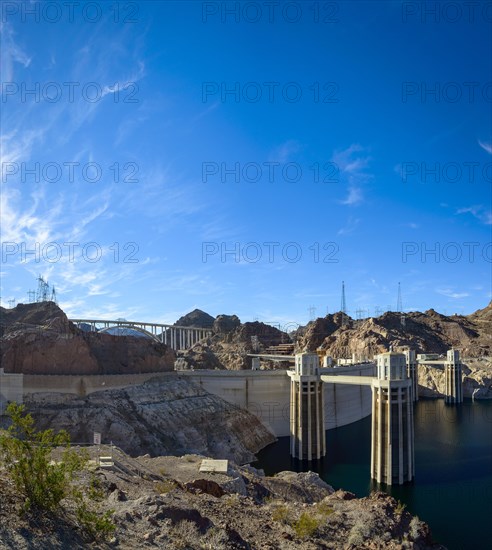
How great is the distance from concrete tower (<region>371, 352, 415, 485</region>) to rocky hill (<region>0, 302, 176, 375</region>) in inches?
1048

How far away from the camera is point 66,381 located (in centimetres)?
4444

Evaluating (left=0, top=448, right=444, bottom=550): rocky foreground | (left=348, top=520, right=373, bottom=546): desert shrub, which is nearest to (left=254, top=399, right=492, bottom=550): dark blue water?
(left=0, top=448, right=444, bottom=550): rocky foreground

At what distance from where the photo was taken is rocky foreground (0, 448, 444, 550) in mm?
9922

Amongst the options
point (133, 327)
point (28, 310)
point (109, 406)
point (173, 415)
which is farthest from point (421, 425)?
point (133, 327)

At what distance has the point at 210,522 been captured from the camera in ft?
39.3

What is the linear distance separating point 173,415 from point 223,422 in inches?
234

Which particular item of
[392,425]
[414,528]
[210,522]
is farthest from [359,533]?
[392,425]

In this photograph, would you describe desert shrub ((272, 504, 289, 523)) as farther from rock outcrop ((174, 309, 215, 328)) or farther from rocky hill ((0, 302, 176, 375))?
rock outcrop ((174, 309, 215, 328))

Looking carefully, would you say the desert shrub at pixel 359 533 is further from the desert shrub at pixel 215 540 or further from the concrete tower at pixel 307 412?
the concrete tower at pixel 307 412

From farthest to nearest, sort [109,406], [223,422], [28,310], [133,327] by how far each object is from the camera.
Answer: [133,327] → [28,310] → [223,422] → [109,406]

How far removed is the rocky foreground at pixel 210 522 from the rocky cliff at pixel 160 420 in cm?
2094

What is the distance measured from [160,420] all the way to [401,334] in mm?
87182

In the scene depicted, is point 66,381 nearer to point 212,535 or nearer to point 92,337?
point 92,337

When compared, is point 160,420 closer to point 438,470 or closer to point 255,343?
point 438,470
